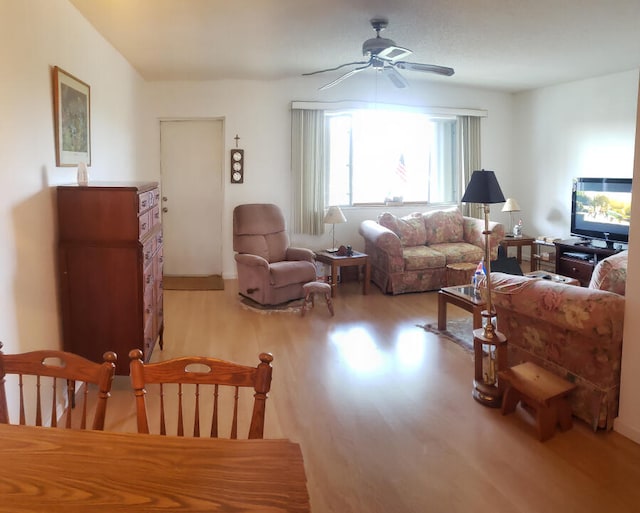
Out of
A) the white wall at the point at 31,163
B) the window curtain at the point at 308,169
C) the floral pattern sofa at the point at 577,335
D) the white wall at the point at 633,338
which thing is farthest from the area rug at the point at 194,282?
the white wall at the point at 633,338

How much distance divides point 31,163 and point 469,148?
19.3ft

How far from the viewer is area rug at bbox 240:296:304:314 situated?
16.8 feet

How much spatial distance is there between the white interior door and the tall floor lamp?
398 centimetres

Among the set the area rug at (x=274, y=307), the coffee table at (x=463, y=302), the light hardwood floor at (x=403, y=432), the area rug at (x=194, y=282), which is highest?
the coffee table at (x=463, y=302)

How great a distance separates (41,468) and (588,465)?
2388 mm

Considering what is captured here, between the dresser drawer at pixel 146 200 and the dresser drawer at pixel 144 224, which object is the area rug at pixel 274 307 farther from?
the dresser drawer at pixel 144 224

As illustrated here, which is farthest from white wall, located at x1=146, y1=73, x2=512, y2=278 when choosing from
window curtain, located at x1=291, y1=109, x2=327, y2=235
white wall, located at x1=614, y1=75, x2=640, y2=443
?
white wall, located at x1=614, y1=75, x2=640, y2=443

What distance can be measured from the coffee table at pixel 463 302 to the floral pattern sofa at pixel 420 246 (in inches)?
51.8

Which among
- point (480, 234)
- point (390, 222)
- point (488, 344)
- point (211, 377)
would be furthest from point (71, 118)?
point (480, 234)

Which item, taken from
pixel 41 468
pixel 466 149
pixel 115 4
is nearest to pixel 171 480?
pixel 41 468

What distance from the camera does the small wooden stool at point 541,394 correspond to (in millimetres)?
2686

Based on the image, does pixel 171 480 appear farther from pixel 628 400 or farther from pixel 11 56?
pixel 628 400

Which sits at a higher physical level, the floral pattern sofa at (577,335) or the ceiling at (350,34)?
the ceiling at (350,34)

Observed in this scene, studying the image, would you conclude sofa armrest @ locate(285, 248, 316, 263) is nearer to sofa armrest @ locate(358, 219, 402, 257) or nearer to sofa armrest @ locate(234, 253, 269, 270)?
sofa armrest @ locate(234, 253, 269, 270)
